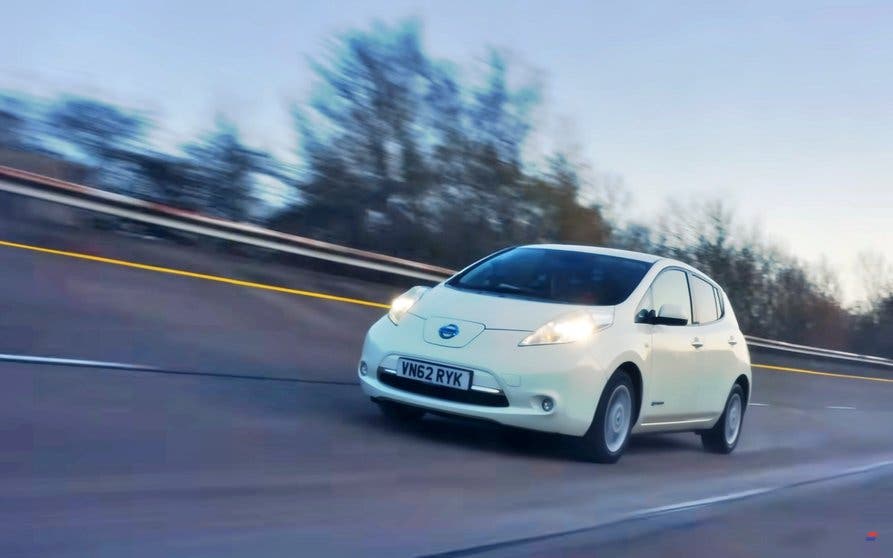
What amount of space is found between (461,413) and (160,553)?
3.60 m

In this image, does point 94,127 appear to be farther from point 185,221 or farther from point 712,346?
point 712,346

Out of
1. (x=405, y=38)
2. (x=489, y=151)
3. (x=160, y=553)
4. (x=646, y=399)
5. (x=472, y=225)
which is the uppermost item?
(x=405, y=38)

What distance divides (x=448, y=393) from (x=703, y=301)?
339cm

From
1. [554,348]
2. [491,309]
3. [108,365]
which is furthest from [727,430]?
[108,365]

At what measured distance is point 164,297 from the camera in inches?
541

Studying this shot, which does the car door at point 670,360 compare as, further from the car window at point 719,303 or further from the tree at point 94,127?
the tree at point 94,127

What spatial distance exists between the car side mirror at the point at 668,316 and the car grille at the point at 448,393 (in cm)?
171

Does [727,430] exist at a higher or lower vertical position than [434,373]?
lower

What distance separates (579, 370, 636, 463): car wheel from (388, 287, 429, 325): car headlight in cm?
156

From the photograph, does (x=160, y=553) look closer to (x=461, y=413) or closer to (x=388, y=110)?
(x=461, y=413)

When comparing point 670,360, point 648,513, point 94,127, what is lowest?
point 648,513

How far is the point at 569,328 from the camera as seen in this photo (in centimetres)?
847

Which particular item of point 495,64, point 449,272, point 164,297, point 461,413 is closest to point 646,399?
point 461,413

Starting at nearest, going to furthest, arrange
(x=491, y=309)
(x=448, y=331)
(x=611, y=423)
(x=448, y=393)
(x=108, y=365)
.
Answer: (x=448, y=393), (x=448, y=331), (x=491, y=309), (x=611, y=423), (x=108, y=365)
